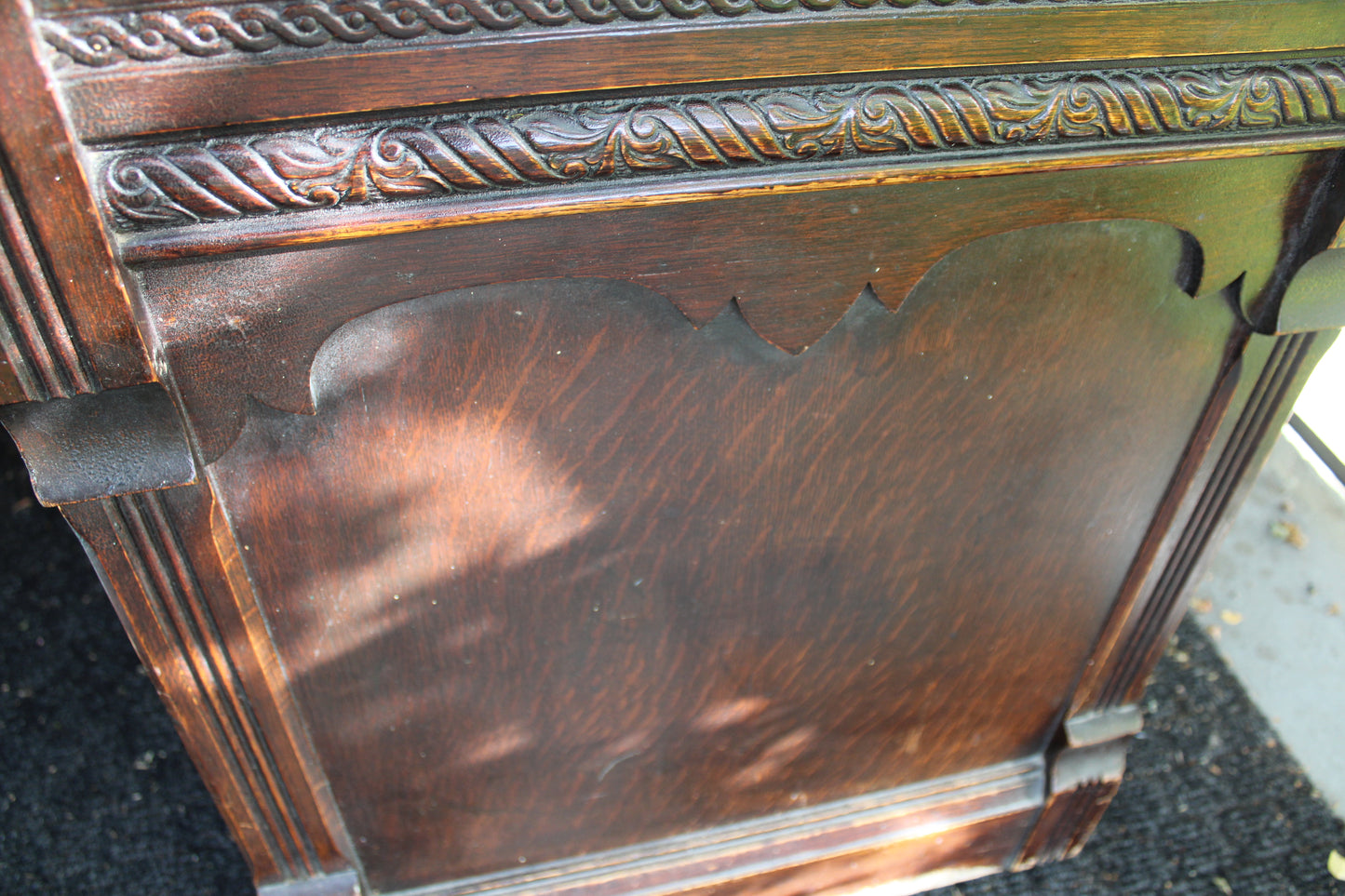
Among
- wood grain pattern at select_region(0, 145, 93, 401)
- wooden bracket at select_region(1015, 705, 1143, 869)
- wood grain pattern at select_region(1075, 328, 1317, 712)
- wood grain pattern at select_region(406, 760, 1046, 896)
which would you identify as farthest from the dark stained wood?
wooden bracket at select_region(1015, 705, 1143, 869)

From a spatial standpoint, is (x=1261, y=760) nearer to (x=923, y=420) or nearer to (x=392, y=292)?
(x=923, y=420)

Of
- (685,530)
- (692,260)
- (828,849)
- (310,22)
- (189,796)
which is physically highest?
(310,22)

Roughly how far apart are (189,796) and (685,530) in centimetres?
91

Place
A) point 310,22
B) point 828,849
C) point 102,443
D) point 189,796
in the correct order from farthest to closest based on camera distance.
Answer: point 189,796, point 828,849, point 102,443, point 310,22

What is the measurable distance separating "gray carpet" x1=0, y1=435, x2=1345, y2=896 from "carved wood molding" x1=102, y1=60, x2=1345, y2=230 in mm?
967

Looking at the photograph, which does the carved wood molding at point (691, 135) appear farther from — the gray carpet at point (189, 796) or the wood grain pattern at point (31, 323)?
the gray carpet at point (189, 796)

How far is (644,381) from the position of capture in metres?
0.72

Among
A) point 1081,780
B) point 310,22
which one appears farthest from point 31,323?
point 1081,780

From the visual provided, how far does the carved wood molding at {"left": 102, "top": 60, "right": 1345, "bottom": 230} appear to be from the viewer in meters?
0.53

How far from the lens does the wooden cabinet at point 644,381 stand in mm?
535

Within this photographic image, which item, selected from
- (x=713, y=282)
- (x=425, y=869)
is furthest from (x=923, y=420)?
(x=425, y=869)

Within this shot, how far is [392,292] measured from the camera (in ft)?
2.00

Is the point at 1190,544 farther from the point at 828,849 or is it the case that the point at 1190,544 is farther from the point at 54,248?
the point at 54,248

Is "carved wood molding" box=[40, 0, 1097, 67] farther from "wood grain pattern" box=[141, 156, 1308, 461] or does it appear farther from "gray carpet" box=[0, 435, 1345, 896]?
"gray carpet" box=[0, 435, 1345, 896]
